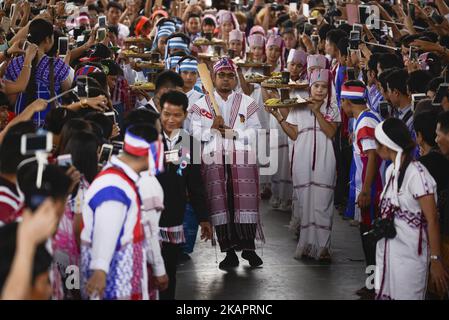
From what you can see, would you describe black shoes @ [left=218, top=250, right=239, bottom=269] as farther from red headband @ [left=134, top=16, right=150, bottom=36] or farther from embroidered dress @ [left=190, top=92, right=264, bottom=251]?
red headband @ [left=134, top=16, right=150, bottom=36]

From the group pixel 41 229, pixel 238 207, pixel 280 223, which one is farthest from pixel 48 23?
pixel 41 229

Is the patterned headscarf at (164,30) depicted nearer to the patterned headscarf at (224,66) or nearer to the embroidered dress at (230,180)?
A: the patterned headscarf at (224,66)

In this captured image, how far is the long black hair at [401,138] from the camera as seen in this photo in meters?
5.76

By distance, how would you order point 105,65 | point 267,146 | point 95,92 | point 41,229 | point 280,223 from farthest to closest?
point 267,146
point 280,223
point 105,65
point 95,92
point 41,229

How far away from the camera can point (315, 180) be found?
8.36m

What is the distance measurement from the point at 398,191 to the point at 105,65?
3.88 meters

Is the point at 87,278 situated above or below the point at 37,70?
below

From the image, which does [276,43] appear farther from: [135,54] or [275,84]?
[275,84]

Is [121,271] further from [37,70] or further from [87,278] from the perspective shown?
[37,70]

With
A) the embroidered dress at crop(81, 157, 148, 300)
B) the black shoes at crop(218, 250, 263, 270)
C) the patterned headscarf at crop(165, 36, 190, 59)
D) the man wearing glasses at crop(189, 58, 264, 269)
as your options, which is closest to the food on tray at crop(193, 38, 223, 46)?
the patterned headscarf at crop(165, 36, 190, 59)

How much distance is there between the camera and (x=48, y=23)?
814cm

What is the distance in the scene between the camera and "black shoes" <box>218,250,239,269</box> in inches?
318

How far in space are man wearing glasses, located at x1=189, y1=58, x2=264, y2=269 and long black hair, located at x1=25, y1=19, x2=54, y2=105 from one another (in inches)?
53.2

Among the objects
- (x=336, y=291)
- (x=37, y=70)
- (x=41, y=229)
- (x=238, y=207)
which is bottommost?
(x=336, y=291)
